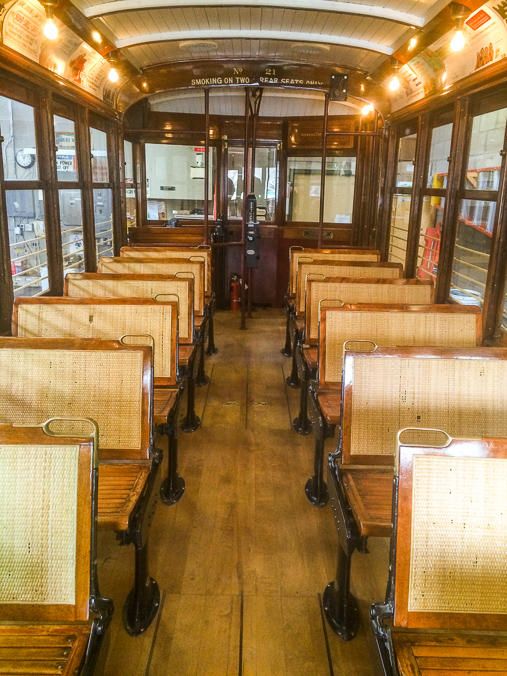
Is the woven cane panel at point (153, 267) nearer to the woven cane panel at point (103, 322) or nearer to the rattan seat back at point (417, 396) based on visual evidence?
the woven cane panel at point (103, 322)

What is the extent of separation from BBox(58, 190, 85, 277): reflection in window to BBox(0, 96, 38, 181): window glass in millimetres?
819

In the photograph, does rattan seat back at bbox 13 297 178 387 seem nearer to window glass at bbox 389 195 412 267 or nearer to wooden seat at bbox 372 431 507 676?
wooden seat at bbox 372 431 507 676

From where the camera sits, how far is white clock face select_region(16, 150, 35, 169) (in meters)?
4.09

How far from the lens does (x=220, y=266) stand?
302 inches

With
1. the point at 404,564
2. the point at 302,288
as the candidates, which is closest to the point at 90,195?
the point at 302,288

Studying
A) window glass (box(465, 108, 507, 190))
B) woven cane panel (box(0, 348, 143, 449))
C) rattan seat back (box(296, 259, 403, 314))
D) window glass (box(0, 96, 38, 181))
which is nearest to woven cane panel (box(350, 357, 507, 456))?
woven cane panel (box(0, 348, 143, 449))

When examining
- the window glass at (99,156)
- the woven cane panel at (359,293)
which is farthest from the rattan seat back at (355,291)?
the window glass at (99,156)

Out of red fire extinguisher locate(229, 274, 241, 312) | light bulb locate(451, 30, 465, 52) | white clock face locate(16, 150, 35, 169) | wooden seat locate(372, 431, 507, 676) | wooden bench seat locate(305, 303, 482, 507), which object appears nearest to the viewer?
wooden seat locate(372, 431, 507, 676)

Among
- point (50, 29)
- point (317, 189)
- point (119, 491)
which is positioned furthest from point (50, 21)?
point (317, 189)

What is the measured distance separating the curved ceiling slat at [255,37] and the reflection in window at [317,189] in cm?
253

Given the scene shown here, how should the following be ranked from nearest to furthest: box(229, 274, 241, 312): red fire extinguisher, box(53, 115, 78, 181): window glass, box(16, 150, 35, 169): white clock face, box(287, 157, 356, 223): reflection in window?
box(16, 150, 35, 169): white clock face → box(53, 115, 78, 181): window glass → box(287, 157, 356, 223): reflection in window → box(229, 274, 241, 312): red fire extinguisher

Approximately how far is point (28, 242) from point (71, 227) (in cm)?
108

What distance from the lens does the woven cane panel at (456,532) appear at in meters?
1.41

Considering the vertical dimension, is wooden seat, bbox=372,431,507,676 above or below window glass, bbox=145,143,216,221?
below
